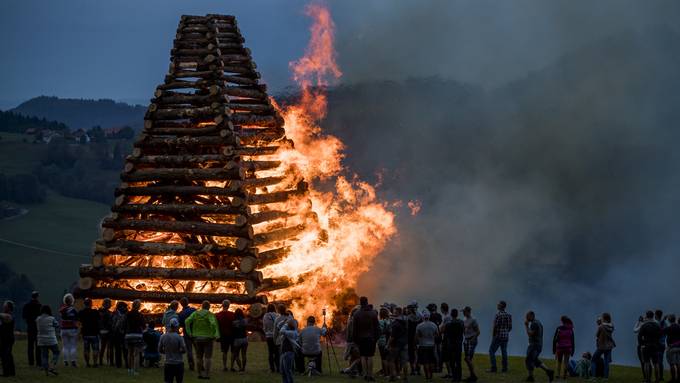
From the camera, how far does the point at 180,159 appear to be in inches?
1310

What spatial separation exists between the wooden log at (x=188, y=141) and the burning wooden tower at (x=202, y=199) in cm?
3

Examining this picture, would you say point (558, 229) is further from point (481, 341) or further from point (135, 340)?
point (135, 340)

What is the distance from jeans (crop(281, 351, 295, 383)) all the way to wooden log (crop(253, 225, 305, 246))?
10.4m

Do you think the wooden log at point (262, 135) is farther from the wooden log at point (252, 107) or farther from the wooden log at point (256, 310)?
the wooden log at point (256, 310)

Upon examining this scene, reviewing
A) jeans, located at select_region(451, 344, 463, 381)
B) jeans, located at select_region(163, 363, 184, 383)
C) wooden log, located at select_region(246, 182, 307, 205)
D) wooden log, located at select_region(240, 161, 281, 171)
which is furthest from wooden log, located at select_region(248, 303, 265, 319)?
jeans, located at select_region(163, 363, 184, 383)

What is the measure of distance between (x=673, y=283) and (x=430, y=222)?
1741 cm

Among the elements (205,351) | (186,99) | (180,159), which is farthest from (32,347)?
(186,99)

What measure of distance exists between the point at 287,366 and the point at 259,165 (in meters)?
14.7

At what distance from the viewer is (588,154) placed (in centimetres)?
7275

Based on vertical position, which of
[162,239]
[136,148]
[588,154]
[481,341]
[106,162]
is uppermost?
[106,162]

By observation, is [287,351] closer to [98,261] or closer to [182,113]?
[98,261]

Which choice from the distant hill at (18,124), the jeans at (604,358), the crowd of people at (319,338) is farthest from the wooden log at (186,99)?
the distant hill at (18,124)

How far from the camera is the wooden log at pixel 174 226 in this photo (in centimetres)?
3161

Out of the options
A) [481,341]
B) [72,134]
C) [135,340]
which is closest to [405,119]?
[481,341]
